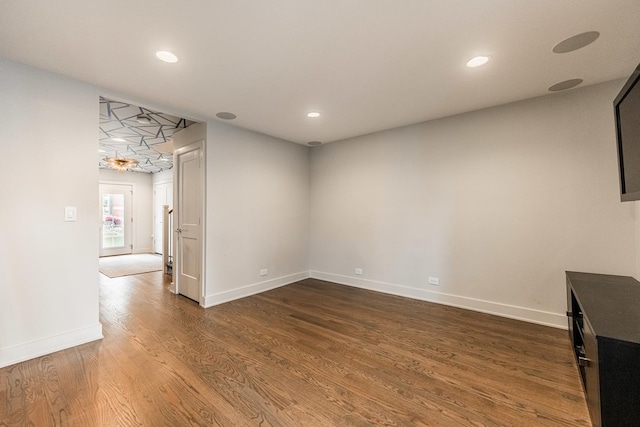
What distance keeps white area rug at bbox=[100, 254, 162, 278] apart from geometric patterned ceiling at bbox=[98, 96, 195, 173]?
256cm

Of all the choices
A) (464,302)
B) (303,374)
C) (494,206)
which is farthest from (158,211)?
(494,206)

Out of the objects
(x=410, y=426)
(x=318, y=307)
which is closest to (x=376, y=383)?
(x=410, y=426)

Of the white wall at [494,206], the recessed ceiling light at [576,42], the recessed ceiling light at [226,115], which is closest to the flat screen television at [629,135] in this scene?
the recessed ceiling light at [576,42]

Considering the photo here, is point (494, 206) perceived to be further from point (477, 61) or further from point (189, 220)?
point (189, 220)

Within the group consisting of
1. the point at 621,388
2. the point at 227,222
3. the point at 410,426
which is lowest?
the point at 410,426

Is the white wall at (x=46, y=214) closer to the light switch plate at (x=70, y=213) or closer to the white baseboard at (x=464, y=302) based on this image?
the light switch plate at (x=70, y=213)

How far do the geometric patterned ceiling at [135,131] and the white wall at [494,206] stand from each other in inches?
116

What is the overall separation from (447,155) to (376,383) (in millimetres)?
2999

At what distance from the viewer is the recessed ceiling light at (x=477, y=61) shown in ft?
7.30

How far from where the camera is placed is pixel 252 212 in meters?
4.25

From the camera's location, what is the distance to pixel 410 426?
1585 millimetres

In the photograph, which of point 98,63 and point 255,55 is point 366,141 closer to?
point 255,55

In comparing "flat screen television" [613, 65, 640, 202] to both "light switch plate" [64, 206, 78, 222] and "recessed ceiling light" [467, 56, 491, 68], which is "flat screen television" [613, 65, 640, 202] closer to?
"recessed ceiling light" [467, 56, 491, 68]

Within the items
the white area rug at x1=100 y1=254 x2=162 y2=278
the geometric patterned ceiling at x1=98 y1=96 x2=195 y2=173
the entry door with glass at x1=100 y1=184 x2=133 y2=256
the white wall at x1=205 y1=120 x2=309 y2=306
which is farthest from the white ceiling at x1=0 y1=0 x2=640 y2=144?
the entry door with glass at x1=100 y1=184 x2=133 y2=256
